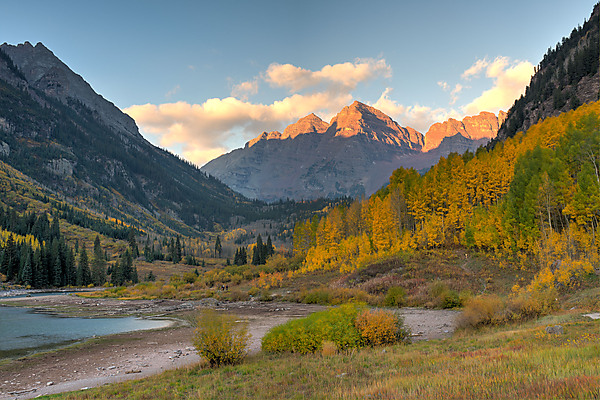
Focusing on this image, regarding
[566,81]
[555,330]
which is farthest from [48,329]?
[566,81]

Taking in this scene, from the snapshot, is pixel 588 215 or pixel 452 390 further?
pixel 588 215

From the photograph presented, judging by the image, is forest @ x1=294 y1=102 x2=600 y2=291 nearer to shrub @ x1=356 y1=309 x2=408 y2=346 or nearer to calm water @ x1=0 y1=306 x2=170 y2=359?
shrub @ x1=356 y1=309 x2=408 y2=346

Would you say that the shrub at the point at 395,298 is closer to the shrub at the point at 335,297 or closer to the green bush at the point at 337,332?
the shrub at the point at 335,297

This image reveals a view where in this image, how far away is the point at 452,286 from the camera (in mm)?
45438

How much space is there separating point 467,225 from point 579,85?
7900cm

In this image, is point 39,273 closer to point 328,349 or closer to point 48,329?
point 48,329

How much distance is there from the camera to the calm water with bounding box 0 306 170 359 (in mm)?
30234

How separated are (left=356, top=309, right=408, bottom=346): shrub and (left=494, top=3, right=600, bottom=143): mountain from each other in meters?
97.6

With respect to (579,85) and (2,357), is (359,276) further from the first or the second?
(579,85)

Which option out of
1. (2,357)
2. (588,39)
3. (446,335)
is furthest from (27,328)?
(588,39)

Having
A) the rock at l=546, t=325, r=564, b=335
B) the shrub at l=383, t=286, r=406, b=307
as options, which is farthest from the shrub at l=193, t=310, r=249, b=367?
the shrub at l=383, t=286, r=406, b=307

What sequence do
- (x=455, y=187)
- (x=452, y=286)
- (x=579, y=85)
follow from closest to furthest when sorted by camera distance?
(x=452, y=286)
(x=455, y=187)
(x=579, y=85)

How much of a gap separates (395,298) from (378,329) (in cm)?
2623

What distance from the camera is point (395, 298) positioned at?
45375 mm
